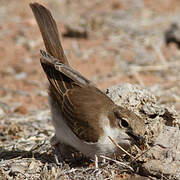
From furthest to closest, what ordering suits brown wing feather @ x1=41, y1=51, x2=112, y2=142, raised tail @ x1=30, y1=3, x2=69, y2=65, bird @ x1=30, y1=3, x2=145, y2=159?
raised tail @ x1=30, y1=3, x2=69, y2=65 < brown wing feather @ x1=41, y1=51, x2=112, y2=142 < bird @ x1=30, y1=3, x2=145, y2=159

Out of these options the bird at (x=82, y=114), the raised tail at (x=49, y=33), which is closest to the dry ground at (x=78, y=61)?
the bird at (x=82, y=114)

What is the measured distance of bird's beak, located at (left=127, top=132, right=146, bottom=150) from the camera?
4.79 metres

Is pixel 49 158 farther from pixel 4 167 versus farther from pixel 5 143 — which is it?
pixel 5 143

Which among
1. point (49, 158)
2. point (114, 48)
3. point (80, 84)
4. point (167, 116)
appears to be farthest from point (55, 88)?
point (114, 48)

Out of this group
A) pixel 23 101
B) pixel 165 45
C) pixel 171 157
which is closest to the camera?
pixel 171 157

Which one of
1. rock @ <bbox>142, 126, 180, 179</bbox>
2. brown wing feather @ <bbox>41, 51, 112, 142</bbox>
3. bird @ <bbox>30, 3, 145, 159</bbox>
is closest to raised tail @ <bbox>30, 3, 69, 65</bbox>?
bird @ <bbox>30, 3, 145, 159</bbox>

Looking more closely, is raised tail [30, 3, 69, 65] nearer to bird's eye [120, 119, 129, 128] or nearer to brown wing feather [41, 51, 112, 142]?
brown wing feather [41, 51, 112, 142]

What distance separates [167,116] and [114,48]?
565 cm

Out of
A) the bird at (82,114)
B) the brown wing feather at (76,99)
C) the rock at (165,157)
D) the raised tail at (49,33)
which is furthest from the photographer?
the raised tail at (49,33)

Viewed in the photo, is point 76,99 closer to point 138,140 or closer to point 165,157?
point 138,140

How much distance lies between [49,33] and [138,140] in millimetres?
1987

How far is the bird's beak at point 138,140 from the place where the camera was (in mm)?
4793

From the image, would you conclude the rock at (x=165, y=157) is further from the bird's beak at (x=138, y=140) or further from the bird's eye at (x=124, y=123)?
the bird's eye at (x=124, y=123)

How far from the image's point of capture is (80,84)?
17.9 ft
